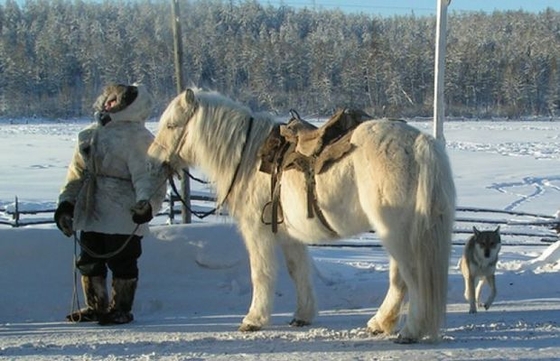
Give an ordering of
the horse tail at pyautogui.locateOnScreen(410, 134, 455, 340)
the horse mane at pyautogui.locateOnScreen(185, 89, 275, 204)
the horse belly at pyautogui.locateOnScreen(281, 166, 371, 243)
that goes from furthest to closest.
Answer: the horse mane at pyautogui.locateOnScreen(185, 89, 275, 204), the horse belly at pyautogui.locateOnScreen(281, 166, 371, 243), the horse tail at pyautogui.locateOnScreen(410, 134, 455, 340)

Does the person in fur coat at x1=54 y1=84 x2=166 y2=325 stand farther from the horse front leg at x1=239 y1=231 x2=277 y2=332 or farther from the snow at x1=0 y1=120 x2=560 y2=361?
the horse front leg at x1=239 y1=231 x2=277 y2=332

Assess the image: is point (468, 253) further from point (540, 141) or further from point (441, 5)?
point (540, 141)

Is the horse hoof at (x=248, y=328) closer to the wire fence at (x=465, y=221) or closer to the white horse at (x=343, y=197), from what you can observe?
the white horse at (x=343, y=197)

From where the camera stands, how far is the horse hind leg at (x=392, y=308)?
4.98 metres

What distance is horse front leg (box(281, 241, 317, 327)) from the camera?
553cm

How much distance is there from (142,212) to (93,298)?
0.97m

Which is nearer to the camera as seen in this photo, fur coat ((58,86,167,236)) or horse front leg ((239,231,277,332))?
horse front leg ((239,231,277,332))

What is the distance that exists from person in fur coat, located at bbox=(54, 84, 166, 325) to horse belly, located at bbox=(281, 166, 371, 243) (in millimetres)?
1275

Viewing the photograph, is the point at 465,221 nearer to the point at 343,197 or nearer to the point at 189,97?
the point at 189,97

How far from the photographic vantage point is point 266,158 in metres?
5.18

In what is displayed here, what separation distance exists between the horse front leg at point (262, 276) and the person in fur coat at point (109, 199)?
100 centimetres

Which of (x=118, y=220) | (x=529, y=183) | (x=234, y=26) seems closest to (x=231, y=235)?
(x=118, y=220)

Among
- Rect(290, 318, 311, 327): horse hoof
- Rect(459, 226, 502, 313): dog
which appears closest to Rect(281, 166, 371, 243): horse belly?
Rect(290, 318, 311, 327): horse hoof

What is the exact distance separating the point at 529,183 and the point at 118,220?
26.8 m
